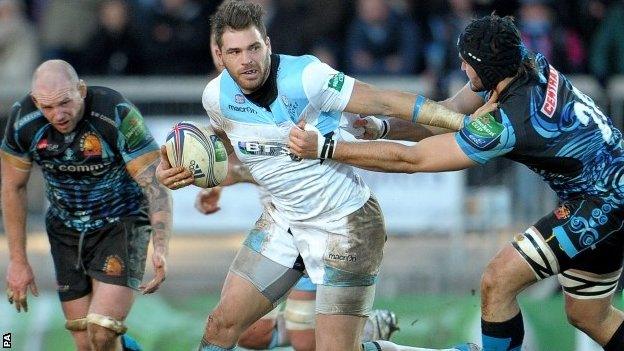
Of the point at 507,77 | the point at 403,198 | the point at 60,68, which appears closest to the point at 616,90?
the point at 403,198

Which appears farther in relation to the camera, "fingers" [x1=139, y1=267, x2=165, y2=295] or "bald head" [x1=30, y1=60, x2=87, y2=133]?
"bald head" [x1=30, y1=60, x2=87, y2=133]

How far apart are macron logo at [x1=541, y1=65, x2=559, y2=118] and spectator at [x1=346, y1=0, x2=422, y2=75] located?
6081mm

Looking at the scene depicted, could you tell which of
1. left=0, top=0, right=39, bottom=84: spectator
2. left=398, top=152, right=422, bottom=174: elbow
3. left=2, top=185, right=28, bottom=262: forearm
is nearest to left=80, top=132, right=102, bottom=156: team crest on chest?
left=2, top=185, right=28, bottom=262: forearm

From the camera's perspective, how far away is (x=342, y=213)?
25.1 ft

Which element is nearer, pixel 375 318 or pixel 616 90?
pixel 375 318

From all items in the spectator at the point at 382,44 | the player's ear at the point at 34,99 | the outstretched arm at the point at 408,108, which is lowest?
the spectator at the point at 382,44

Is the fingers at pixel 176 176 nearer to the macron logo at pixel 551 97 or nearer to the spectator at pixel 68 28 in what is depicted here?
the macron logo at pixel 551 97

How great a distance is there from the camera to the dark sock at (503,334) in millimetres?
→ 7734

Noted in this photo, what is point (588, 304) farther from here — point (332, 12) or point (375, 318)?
point (332, 12)

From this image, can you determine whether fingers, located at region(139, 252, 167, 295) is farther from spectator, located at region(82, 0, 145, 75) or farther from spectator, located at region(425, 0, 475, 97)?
spectator, located at region(82, 0, 145, 75)

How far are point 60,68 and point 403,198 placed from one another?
5084mm

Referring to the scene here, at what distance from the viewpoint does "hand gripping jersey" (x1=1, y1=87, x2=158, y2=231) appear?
8.32m

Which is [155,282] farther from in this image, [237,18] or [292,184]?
[237,18]

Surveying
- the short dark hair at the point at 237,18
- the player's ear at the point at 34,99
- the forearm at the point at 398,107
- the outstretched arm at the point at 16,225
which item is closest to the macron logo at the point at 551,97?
the forearm at the point at 398,107
